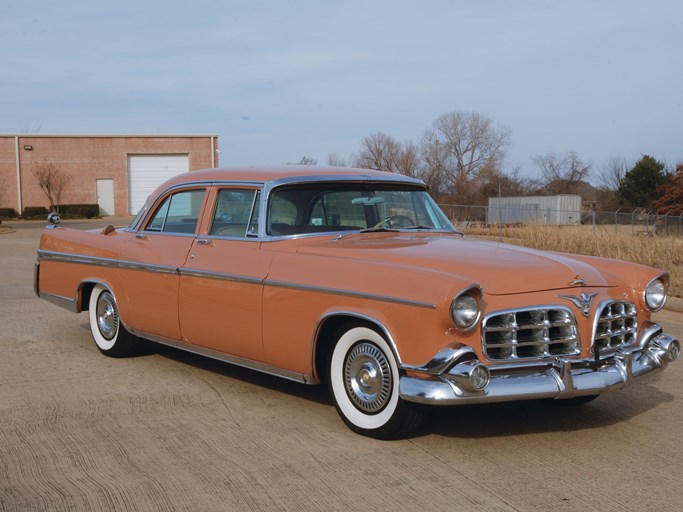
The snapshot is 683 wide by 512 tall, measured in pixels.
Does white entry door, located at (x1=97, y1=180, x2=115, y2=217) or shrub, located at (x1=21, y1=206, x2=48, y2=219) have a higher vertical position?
white entry door, located at (x1=97, y1=180, x2=115, y2=217)

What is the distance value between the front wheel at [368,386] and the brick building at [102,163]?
135ft

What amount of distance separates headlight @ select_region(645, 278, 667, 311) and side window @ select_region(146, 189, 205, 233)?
3.25m

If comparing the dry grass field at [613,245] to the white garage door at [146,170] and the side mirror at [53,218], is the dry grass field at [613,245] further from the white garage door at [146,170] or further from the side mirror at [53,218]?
the white garage door at [146,170]

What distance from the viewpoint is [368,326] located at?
4371 millimetres

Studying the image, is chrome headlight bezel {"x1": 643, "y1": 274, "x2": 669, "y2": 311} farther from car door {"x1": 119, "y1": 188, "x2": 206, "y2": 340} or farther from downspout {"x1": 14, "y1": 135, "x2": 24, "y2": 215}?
downspout {"x1": 14, "y1": 135, "x2": 24, "y2": 215}

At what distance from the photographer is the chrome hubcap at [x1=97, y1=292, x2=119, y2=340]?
662 centimetres

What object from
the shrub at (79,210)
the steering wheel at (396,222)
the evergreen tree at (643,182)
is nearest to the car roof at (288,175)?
the steering wheel at (396,222)

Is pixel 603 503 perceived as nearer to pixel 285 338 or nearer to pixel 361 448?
pixel 361 448

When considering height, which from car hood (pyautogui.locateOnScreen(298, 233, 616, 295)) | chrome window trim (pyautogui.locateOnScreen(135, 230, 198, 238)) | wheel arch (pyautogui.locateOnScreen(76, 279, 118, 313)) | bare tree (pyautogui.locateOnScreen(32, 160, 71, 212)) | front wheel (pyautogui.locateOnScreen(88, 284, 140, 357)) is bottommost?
front wheel (pyautogui.locateOnScreen(88, 284, 140, 357))

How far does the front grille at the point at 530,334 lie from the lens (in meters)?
4.06

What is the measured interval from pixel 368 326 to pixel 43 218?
136 ft

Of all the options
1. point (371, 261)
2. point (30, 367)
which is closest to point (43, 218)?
point (30, 367)

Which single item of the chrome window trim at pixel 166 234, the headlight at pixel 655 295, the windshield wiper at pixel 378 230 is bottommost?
the headlight at pixel 655 295

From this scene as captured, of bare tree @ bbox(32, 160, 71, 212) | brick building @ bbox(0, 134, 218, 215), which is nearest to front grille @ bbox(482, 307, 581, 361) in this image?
brick building @ bbox(0, 134, 218, 215)
